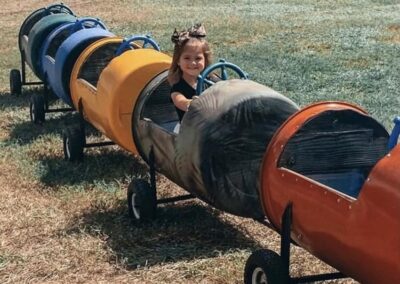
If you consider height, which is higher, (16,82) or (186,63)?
(186,63)

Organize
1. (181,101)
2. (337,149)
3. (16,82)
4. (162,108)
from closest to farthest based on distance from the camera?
1. (337,149)
2. (181,101)
3. (162,108)
4. (16,82)

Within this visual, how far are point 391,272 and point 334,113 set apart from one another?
1.38 metres

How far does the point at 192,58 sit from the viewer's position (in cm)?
720

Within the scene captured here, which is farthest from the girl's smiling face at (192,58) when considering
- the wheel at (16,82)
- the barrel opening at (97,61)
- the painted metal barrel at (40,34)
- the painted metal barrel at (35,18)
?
the wheel at (16,82)

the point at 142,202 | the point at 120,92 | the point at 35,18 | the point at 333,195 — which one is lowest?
the point at 142,202

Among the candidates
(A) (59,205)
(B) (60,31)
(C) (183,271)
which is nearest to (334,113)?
(C) (183,271)

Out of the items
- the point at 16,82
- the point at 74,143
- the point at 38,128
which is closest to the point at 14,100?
the point at 16,82

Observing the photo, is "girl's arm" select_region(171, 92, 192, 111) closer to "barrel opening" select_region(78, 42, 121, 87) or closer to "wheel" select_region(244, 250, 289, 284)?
"wheel" select_region(244, 250, 289, 284)

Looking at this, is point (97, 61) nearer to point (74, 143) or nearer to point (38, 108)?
point (74, 143)

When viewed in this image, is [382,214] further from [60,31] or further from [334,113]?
[60,31]

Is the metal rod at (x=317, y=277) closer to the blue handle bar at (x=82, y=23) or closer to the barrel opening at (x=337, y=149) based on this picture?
the barrel opening at (x=337, y=149)

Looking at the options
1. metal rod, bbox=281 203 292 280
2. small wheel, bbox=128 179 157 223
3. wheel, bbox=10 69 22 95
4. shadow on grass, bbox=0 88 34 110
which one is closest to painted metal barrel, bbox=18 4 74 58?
wheel, bbox=10 69 22 95

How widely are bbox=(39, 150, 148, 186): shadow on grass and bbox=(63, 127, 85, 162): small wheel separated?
89 millimetres

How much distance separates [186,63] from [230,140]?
52.8 inches
